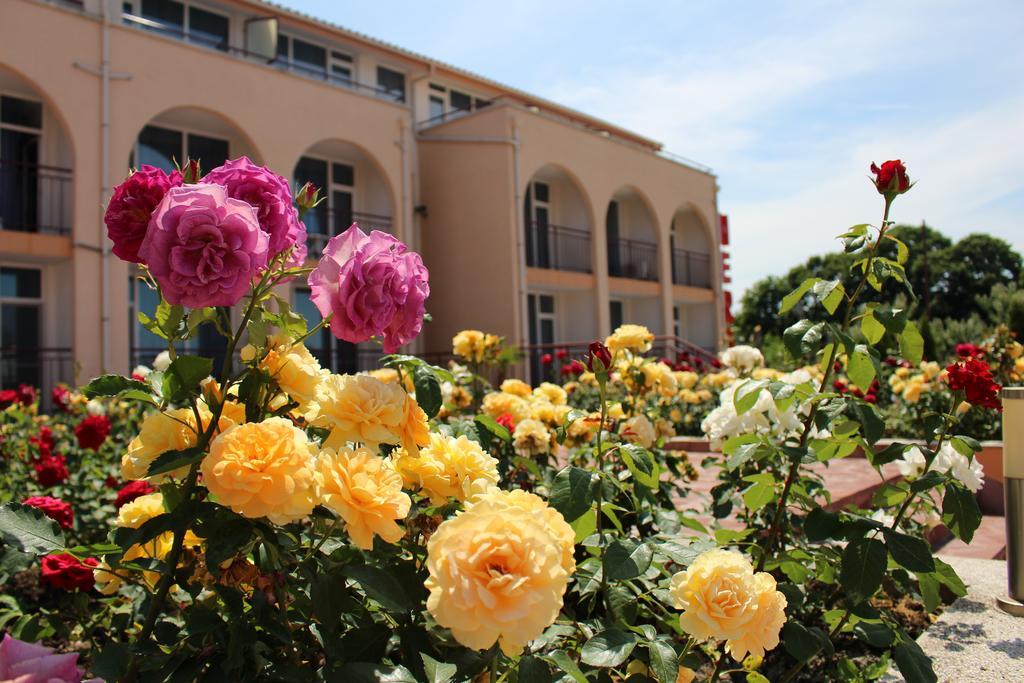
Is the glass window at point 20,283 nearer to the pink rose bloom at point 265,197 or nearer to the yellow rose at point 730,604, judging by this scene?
the pink rose bloom at point 265,197

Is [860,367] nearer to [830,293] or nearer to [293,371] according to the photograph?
[830,293]

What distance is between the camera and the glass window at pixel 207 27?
1330 cm

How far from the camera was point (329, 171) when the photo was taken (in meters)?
14.5

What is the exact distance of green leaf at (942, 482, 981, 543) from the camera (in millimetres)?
1681

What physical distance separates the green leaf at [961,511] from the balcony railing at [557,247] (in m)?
14.7

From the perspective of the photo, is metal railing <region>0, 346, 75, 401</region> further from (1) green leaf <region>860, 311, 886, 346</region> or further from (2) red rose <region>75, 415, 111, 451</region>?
(1) green leaf <region>860, 311, 886, 346</region>

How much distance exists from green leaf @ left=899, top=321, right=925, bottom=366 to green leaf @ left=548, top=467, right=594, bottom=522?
94 centimetres

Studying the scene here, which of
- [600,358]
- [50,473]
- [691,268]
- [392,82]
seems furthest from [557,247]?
[600,358]

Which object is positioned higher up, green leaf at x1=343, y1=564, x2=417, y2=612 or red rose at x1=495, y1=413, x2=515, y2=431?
red rose at x1=495, y1=413, x2=515, y2=431

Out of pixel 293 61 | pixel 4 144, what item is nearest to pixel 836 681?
pixel 4 144

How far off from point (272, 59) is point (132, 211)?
13582mm

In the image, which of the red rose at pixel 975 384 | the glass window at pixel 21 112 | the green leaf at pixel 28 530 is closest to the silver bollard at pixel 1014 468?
the red rose at pixel 975 384

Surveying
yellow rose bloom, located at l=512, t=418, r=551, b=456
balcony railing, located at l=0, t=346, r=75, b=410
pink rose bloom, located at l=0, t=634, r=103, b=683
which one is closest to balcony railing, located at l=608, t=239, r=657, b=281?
balcony railing, located at l=0, t=346, r=75, b=410

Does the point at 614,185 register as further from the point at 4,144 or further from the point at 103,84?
the point at 4,144
